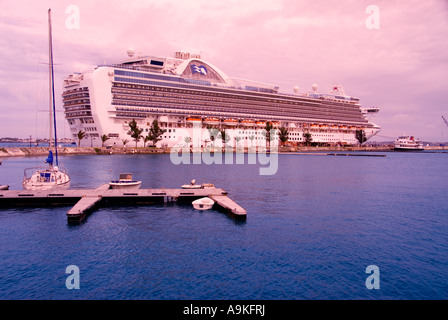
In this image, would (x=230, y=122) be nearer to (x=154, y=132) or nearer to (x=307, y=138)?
(x=154, y=132)

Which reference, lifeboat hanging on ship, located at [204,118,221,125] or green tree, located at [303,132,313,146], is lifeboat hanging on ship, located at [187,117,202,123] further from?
green tree, located at [303,132,313,146]

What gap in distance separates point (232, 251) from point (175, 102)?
12835 centimetres

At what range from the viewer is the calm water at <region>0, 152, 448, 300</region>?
18609mm

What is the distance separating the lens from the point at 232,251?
24.2m

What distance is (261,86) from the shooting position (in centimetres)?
18550

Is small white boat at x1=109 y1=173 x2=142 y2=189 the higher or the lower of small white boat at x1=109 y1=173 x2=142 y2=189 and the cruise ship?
the lower

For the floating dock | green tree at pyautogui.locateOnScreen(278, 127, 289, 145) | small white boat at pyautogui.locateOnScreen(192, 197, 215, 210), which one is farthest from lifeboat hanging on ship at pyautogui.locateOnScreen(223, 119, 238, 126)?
small white boat at pyautogui.locateOnScreen(192, 197, 215, 210)

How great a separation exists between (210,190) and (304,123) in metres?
160

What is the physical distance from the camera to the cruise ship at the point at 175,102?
12788cm

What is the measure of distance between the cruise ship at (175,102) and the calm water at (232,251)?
313 ft

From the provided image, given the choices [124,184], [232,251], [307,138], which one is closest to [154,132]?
[124,184]

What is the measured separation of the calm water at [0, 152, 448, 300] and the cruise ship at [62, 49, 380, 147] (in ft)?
313

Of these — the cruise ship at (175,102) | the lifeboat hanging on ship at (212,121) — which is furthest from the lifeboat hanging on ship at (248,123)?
the lifeboat hanging on ship at (212,121)
